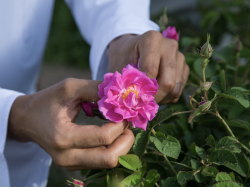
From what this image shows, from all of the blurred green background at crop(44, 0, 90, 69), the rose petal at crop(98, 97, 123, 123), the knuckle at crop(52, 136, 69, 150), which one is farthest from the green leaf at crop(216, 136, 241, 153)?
the blurred green background at crop(44, 0, 90, 69)

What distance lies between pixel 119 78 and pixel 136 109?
8 cm

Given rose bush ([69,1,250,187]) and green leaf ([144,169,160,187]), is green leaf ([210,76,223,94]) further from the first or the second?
green leaf ([144,169,160,187])

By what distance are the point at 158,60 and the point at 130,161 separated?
295mm

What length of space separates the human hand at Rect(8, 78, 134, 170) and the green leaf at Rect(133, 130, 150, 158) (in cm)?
1

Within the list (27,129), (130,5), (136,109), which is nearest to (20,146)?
(27,129)

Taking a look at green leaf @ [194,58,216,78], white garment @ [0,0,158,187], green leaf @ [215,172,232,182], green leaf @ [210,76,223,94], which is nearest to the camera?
green leaf @ [215,172,232,182]

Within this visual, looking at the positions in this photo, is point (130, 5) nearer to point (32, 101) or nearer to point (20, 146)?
point (32, 101)

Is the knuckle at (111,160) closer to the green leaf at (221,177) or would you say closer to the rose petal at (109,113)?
the rose petal at (109,113)

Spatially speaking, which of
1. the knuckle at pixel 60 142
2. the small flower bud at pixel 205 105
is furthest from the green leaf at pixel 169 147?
the knuckle at pixel 60 142

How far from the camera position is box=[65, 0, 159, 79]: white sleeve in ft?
3.08

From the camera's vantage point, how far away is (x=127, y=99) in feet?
1.89

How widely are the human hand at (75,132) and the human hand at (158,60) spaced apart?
0.16 m

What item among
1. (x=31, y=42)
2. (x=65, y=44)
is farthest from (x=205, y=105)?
(x=65, y=44)

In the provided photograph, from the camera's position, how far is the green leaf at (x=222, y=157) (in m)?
0.55
